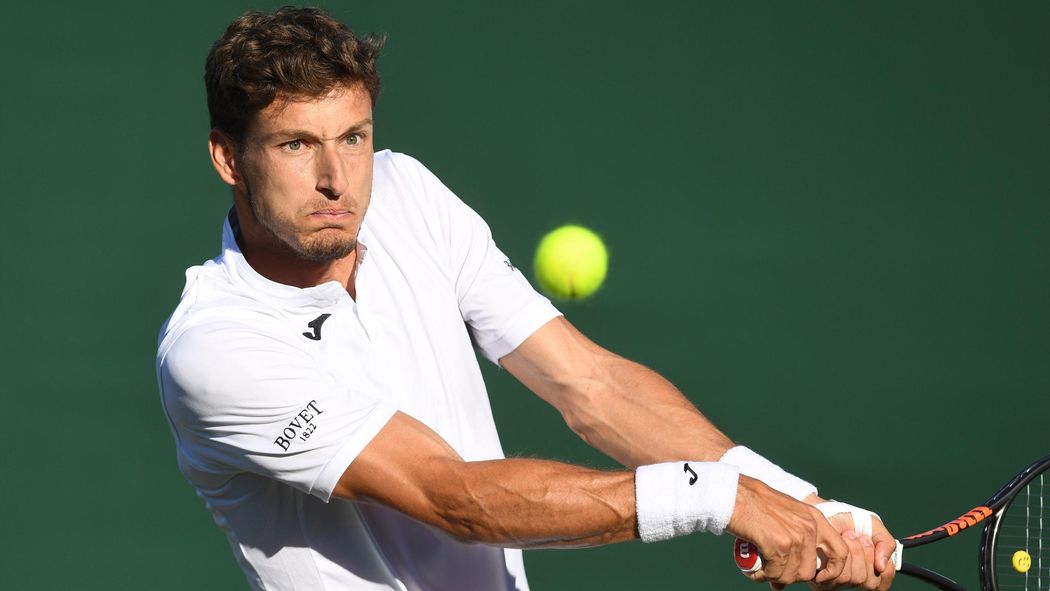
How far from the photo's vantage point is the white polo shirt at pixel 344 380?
1.82 m

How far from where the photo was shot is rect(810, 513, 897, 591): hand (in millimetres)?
1979

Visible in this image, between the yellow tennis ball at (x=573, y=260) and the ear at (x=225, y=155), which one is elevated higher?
the ear at (x=225, y=155)

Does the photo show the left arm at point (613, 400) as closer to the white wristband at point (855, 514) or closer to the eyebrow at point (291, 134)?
the white wristband at point (855, 514)

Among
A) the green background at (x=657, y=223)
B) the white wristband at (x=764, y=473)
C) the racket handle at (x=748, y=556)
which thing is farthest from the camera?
the green background at (x=657, y=223)

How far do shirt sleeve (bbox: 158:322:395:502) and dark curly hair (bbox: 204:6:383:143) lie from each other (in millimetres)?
343

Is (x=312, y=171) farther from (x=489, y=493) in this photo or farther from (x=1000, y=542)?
(x=1000, y=542)

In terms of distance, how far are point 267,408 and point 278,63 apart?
19.1 inches

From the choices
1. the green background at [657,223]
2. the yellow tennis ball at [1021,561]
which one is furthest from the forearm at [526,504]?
the green background at [657,223]

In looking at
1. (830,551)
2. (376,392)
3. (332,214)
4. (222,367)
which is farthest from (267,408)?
(830,551)

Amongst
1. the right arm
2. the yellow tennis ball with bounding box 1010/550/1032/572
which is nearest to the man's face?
the right arm

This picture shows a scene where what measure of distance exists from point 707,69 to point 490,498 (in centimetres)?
208

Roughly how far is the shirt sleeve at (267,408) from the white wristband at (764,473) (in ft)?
1.85

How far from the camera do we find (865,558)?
78.8 inches

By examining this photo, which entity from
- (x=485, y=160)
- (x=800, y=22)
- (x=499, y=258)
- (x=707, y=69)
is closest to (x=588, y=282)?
(x=485, y=160)
